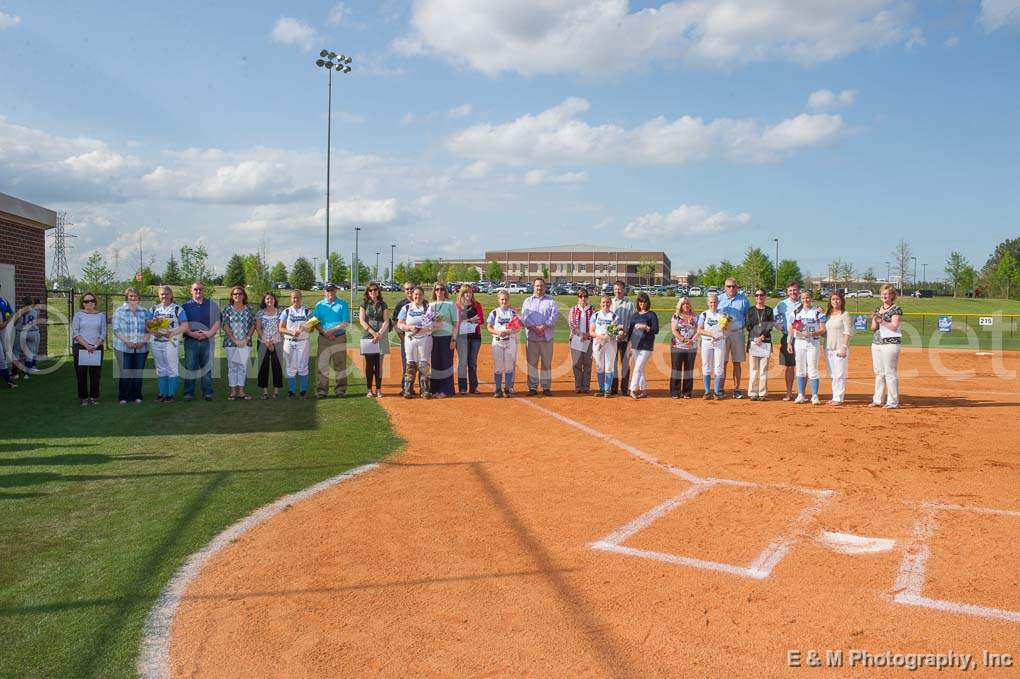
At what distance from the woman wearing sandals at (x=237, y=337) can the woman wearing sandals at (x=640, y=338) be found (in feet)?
21.6

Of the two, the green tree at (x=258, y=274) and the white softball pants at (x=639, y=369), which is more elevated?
the green tree at (x=258, y=274)

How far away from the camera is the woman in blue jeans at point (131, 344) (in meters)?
11.3

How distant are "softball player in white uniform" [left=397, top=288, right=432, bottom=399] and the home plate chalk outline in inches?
231

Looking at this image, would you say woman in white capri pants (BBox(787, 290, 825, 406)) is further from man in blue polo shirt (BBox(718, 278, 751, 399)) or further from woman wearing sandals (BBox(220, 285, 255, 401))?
woman wearing sandals (BBox(220, 285, 255, 401))

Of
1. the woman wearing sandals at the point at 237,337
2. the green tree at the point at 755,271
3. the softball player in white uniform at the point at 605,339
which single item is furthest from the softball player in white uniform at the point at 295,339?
the green tree at the point at 755,271

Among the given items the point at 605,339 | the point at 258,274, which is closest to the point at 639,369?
the point at 605,339

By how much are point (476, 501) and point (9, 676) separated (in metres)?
3.67

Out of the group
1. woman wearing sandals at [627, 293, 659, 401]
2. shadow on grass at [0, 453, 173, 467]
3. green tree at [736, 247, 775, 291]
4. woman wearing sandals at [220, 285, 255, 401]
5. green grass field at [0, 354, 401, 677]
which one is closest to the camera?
green grass field at [0, 354, 401, 677]

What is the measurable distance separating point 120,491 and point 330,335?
5819 millimetres

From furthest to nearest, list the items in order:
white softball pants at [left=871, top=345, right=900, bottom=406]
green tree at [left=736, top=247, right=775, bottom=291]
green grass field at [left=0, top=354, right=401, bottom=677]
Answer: green tree at [left=736, top=247, right=775, bottom=291], white softball pants at [left=871, top=345, right=900, bottom=406], green grass field at [left=0, top=354, right=401, bottom=677]

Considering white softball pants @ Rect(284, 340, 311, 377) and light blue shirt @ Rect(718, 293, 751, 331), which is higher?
light blue shirt @ Rect(718, 293, 751, 331)

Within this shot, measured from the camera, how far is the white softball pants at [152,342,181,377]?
11422mm

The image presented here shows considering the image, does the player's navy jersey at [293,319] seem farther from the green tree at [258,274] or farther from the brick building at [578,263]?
the brick building at [578,263]

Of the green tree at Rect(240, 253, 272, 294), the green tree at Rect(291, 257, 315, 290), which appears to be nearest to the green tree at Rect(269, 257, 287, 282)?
the green tree at Rect(291, 257, 315, 290)
